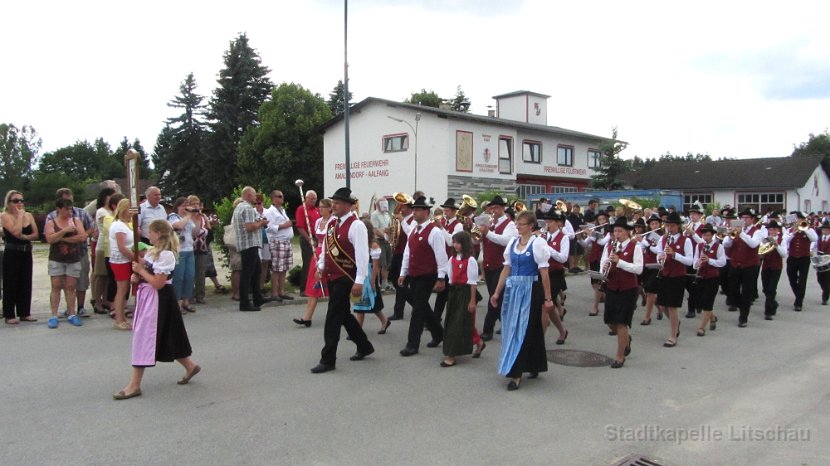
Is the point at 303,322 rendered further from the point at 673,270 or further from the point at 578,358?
the point at 673,270

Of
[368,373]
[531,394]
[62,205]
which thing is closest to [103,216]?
[62,205]

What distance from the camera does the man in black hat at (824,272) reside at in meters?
12.4

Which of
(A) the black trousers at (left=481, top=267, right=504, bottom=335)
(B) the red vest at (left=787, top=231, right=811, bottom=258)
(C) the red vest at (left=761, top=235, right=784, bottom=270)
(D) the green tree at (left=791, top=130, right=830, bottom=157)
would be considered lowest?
(A) the black trousers at (left=481, top=267, right=504, bottom=335)

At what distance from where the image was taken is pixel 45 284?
13703 millimetres

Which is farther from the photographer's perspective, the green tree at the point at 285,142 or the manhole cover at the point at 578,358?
the green tree at the point at 285,142

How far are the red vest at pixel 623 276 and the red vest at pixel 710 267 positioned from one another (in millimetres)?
2755

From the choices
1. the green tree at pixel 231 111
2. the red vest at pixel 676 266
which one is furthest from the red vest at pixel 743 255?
the green tree at pixel 231 111

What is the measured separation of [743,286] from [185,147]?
123 feet

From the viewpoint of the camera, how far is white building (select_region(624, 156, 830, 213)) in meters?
45.9

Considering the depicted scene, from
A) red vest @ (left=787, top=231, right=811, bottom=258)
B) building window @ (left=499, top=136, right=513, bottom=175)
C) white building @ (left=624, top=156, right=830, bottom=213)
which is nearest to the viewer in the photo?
red vest @ (left=787, top=231, right=811, bottom=258)

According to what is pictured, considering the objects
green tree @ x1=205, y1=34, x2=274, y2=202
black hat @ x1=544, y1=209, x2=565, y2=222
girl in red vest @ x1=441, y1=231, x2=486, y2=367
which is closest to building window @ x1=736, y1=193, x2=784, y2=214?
green tree @ x1=205, y1=34, x2=274, y2=202

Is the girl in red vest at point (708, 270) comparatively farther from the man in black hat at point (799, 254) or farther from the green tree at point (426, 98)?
the green tree at point (426, 98)

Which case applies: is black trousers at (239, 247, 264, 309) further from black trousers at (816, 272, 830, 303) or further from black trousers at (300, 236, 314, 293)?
black trousers at (816, 272, 830, 303)

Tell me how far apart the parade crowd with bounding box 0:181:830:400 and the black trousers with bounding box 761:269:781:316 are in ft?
0.10
